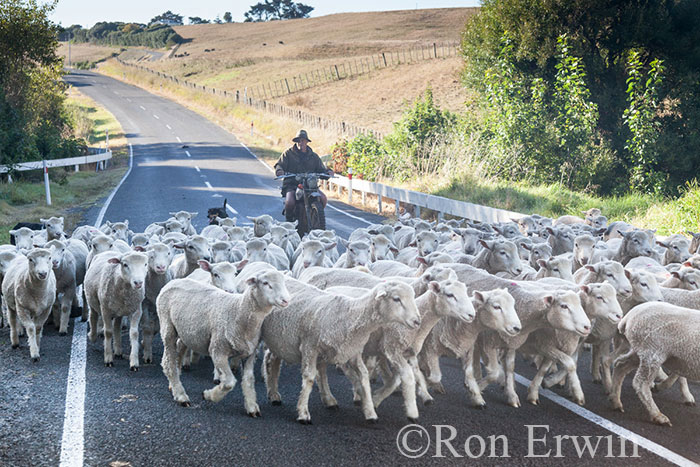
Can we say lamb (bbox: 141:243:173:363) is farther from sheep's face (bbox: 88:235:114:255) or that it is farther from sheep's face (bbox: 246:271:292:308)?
sheep's face (bbox: 246:271:292:308)

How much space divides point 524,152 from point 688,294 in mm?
16189

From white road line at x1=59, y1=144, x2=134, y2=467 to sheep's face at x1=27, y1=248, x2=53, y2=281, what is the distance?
0.99m

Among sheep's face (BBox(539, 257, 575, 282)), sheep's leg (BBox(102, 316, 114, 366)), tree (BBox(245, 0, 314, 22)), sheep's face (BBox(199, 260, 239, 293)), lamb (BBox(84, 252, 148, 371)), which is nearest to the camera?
sheep's face (BBox(199, 260, 239, 293))

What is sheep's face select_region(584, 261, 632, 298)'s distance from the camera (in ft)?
25.3

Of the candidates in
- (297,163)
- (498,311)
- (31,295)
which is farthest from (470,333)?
(297,163)

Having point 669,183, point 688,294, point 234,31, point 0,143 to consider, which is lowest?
point 669,183

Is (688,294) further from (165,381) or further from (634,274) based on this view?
(165,381)

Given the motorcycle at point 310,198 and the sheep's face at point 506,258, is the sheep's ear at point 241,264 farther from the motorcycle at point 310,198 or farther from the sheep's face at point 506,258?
the motorcycle at point 310,198

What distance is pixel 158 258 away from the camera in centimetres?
901

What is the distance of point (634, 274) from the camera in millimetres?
7820

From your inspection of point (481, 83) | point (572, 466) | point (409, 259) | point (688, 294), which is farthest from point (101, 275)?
point (481, 83)

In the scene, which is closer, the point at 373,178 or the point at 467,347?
the point at 467,347

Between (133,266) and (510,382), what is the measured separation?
4.50m

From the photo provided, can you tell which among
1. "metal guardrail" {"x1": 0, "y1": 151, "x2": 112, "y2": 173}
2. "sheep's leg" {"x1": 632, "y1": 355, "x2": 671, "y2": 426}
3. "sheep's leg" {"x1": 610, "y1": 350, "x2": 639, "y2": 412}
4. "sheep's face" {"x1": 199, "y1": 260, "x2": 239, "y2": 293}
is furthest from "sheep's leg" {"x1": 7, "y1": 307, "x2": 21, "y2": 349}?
"metal guardrail" {"x1": 0, "y1": 151, "x2": 112, "y2": 173}
